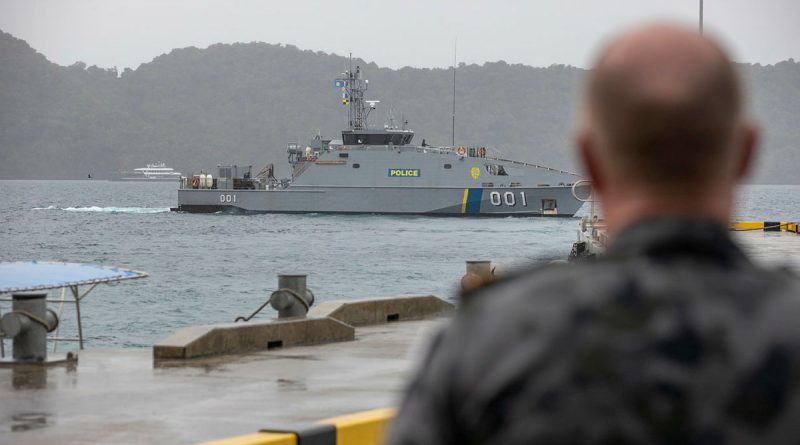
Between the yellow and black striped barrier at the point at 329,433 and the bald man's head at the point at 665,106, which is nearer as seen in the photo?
the bald man's head at the point at 665,106

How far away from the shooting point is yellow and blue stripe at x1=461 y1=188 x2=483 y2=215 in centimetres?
8875

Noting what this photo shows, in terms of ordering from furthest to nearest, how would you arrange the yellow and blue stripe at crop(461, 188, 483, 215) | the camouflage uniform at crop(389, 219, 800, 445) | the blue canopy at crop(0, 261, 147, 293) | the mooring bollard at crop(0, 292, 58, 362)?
1. the yellow and blue stripe at crop(461, 188, 483, 215)
2. the blue canopy at crop(0, 261, 147, 293)
3. the mooring bollard at crop(0, 292, 58, 362)
4. the camouflage uniform at crop(389, 219, 800, 445)

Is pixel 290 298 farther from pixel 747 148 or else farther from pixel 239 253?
pixel 239 253

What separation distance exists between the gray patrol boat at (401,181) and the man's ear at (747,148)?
3258 inches

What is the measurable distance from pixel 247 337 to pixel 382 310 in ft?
12.1

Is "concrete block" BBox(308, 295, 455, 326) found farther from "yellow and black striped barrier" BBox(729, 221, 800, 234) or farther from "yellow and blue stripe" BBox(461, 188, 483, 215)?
"yellow and blue stripe" BBox(461, 188, 483, 215)

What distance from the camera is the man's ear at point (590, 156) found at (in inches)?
76.4

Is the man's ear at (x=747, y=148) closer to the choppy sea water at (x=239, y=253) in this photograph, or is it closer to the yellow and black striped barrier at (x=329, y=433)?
the yellow and black striped barrier at (x=329, y=433)

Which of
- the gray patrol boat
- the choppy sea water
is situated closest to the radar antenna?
the gray patrol boat

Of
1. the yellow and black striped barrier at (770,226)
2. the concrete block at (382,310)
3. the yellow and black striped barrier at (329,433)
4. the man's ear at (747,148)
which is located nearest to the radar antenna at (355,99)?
the yellow and black striped barrier at (770,226)

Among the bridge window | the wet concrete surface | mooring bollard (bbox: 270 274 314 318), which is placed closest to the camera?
the wet concrete surface

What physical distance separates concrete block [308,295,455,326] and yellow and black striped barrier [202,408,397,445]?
746 cm

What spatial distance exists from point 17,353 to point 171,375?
1.66 metres

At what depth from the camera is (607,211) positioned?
198 cm
